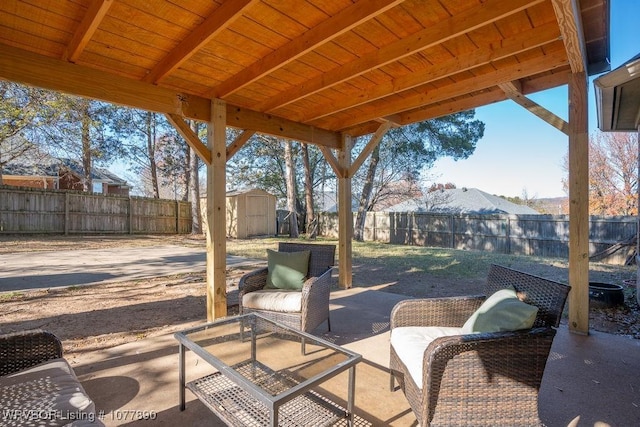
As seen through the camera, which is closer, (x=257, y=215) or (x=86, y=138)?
(x=86, y=138)

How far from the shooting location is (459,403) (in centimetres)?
146

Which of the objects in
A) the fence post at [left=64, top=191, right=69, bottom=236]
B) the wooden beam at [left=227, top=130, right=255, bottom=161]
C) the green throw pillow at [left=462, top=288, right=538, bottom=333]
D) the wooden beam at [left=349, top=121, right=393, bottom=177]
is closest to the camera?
the green throw pillow at [left=462, top=288, right=538, bottom=333]

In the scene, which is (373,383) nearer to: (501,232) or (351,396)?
(351,396)

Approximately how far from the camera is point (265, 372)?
1.85 metres

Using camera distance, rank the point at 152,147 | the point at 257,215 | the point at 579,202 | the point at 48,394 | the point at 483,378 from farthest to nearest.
A: the point at 152,147
the point at 257,215
the point at 579,202
the point at 483,378
the point at 48,394

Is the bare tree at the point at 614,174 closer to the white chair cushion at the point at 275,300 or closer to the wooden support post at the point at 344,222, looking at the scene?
the wooden support post at the point at 344,222

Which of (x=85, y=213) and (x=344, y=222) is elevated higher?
(x=85, y=213)

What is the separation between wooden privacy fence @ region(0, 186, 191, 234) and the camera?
1088 cm

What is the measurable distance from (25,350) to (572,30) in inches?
151

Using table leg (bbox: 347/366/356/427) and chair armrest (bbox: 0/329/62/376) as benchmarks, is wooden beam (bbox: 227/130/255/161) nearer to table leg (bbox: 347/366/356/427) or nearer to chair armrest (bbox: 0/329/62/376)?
chair armrest (bbox: 0/329/62/376)

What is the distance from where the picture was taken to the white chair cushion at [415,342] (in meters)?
1.63

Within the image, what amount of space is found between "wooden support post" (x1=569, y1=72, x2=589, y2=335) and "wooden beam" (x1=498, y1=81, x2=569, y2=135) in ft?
0.26

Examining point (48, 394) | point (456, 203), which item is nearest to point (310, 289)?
point (48, 394)

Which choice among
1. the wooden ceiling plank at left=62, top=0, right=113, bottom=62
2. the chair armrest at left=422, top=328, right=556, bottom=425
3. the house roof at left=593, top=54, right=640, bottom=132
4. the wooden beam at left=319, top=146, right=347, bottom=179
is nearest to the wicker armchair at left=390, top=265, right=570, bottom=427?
the chair armrest at left=422, top=328, right=556, bottom=425
